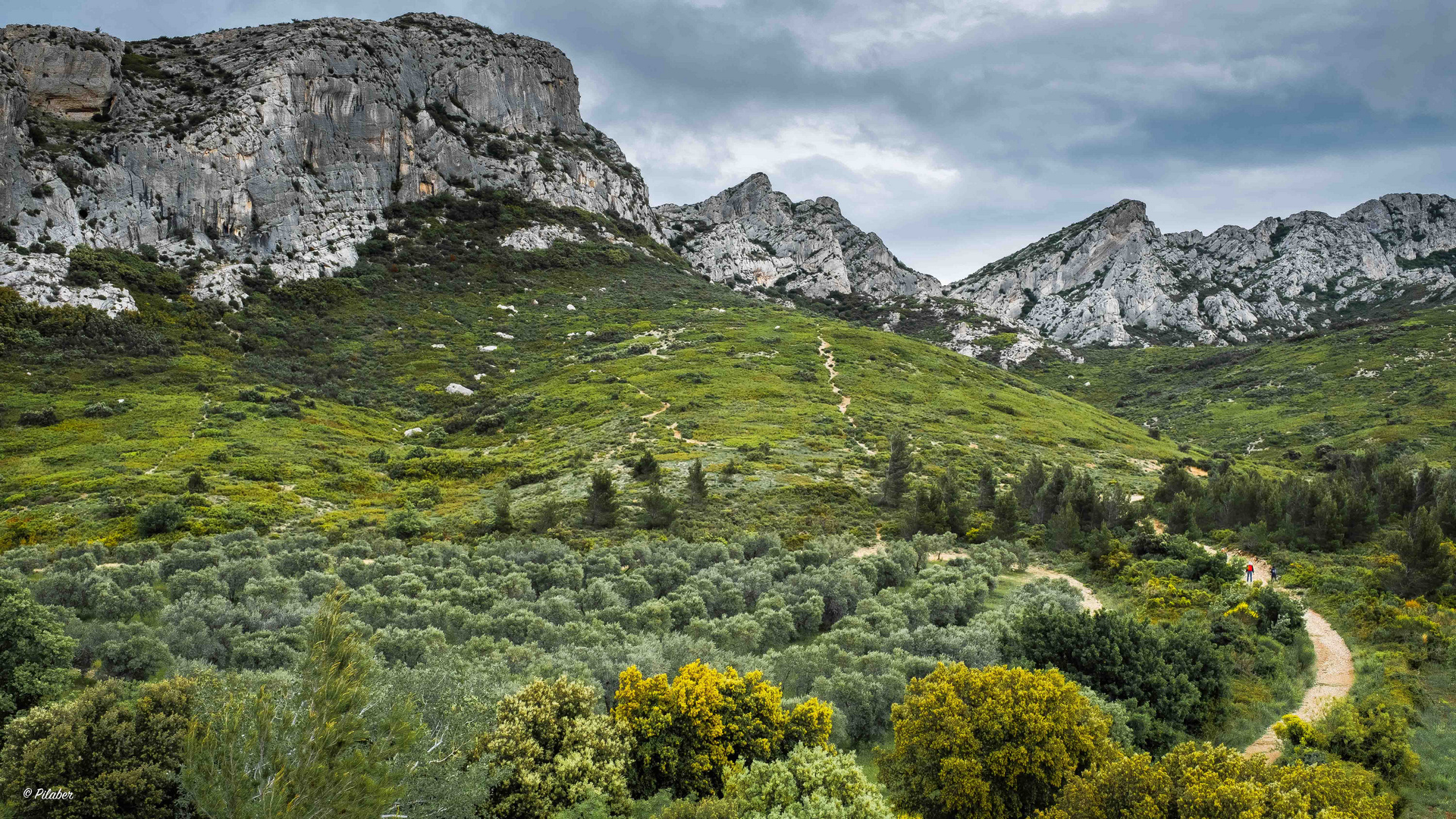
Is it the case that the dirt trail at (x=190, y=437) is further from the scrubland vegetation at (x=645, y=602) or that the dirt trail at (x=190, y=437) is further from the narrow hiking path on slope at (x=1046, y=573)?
the narrow hiking path on slope at (x=1046, y=573)

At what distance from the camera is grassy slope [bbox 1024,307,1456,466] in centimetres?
8350

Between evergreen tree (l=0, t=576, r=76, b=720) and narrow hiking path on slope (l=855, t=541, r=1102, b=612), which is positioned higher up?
evergreen tree (l=0, t=576, r=76, b=720)

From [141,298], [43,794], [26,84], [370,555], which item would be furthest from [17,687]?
[26,84]

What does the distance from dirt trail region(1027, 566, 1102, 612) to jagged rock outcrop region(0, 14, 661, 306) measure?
95092 millimetres

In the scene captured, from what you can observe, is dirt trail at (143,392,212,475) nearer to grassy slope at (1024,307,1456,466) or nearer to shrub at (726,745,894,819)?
shrub at (726,745,894,819)

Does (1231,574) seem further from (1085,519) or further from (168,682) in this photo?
(168,682)

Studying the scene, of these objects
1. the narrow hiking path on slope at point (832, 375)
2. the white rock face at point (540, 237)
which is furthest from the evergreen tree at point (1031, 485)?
the white rock face at point (540, 237)

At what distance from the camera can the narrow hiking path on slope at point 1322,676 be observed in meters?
16.8

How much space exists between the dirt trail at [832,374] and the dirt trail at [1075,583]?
34.3m

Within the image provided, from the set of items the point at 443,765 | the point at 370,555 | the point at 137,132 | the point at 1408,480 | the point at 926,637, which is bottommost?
the point at 370,555

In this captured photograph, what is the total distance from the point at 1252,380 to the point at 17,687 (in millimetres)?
160125

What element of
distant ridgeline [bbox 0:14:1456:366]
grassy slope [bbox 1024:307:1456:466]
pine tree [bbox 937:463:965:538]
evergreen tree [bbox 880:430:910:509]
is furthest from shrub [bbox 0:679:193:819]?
grassy slope [bbox 1024:307:1456:466]

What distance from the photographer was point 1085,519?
39188 mm

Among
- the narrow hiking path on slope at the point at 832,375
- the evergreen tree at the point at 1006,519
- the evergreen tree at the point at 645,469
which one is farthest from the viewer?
the narrow hiking path on slope at the point at 832,375
